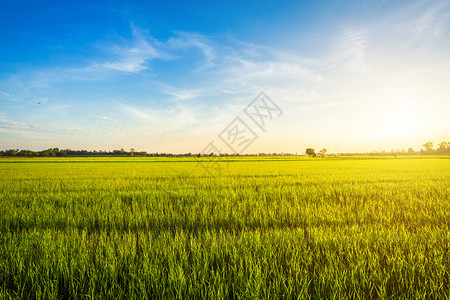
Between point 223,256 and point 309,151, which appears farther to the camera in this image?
point 309,151

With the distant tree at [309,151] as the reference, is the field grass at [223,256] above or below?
below

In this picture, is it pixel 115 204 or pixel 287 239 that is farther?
pixel 115 204

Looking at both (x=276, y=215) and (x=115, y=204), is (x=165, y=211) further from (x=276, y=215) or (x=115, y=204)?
(x=276, y=215)

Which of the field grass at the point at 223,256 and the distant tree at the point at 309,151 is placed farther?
the distant tree at the point at 309,151

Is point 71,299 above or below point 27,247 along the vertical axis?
below

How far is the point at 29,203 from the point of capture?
18.3 ft

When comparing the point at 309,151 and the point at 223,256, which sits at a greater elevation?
the point at 309,151

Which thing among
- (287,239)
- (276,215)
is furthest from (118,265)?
(276,215)

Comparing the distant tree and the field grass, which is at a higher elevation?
the distant tree

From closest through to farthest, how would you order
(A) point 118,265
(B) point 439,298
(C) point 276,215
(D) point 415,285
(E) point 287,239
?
(B) point 439,298 < (D) point 415,285 < (A) point 118,265 < (E) point 287,239 < (C) point 276,215

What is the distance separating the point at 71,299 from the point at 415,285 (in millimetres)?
3562

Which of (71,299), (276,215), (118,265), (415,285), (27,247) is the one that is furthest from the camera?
(276,215)

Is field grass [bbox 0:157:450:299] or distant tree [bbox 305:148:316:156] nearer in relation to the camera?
field grass [bbox 0:157:450:299]

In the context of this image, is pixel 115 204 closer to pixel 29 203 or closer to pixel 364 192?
pixel 29 203
